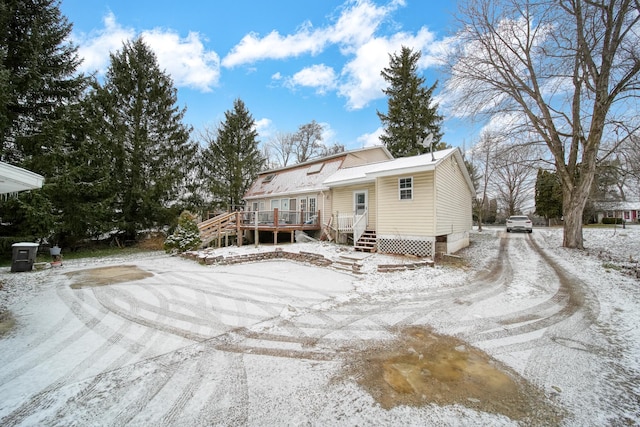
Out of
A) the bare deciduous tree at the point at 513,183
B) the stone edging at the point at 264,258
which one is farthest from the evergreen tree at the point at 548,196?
the stone edging at the point at 264,258

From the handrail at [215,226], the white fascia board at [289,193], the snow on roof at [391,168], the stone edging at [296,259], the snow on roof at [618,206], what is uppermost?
the snow on roof at [391,168]

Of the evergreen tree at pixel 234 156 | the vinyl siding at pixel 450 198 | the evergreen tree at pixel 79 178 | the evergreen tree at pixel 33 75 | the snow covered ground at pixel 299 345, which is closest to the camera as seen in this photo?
the snow covered ground at pixel 299 345

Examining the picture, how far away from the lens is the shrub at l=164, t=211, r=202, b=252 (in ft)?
38.1

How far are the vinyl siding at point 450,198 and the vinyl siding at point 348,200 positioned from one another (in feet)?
10.2

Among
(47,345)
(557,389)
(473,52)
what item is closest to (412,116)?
(473,52)

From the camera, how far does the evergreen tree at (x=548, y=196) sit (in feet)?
95.5

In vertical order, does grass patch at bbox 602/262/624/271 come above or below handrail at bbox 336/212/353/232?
below

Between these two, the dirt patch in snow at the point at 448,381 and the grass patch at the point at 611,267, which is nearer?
the dirt patch in snow at the point at 448,381

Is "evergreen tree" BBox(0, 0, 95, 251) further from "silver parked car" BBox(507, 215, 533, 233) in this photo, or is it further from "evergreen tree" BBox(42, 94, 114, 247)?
"silver parked car" BBox(507, 215, 533, 233)

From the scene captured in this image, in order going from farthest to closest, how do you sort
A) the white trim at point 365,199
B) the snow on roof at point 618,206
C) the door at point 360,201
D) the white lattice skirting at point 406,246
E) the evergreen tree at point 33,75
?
the snow on roof at point 618,206, the door at point 360,201, the white trim at point 365,199, the evergreen tree at point 33,75, the white lattice skirting at point 406,246

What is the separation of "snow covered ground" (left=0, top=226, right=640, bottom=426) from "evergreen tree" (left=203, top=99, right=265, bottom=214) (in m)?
16.2

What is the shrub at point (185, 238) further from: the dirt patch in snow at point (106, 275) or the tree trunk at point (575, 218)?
the tree trunk at point (575, 218)

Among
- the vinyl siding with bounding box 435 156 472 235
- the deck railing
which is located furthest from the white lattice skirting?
the deck railing

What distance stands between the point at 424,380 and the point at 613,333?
11.9ft
